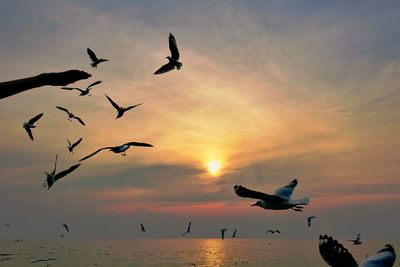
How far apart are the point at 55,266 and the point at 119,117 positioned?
7893 centimetres

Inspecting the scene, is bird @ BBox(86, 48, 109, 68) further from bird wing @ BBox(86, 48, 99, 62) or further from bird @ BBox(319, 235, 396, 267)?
bird @ BBox(319, 235, 396, 267)

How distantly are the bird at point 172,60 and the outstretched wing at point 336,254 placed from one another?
689 inches

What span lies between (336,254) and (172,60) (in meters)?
18.4

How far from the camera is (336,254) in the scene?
9.56m

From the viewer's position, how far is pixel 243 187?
13.1 m

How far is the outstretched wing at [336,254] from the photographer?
949 centimetres

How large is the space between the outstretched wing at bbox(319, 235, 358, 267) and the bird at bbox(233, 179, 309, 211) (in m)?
3.50

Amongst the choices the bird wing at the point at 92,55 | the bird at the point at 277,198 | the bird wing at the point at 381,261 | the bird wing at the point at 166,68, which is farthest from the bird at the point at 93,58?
the bird wing at the point at 381,261

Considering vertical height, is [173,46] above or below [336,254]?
above

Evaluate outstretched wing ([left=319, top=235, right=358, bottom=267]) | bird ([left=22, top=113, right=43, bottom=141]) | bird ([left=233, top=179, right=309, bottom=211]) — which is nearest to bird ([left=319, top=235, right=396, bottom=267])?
outstretched wing ([left=319, top=235, right=358, bottom=267])

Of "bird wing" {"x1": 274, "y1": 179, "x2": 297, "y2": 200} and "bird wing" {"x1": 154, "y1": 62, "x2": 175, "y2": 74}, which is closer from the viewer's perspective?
"bird wing" {"x1": 274, "y1": 179, "x2": 297, "y2": 200}

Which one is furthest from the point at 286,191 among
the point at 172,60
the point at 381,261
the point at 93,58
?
the point at 93,58

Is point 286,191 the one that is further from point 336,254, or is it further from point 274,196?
point 336,254

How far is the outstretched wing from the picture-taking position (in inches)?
374
